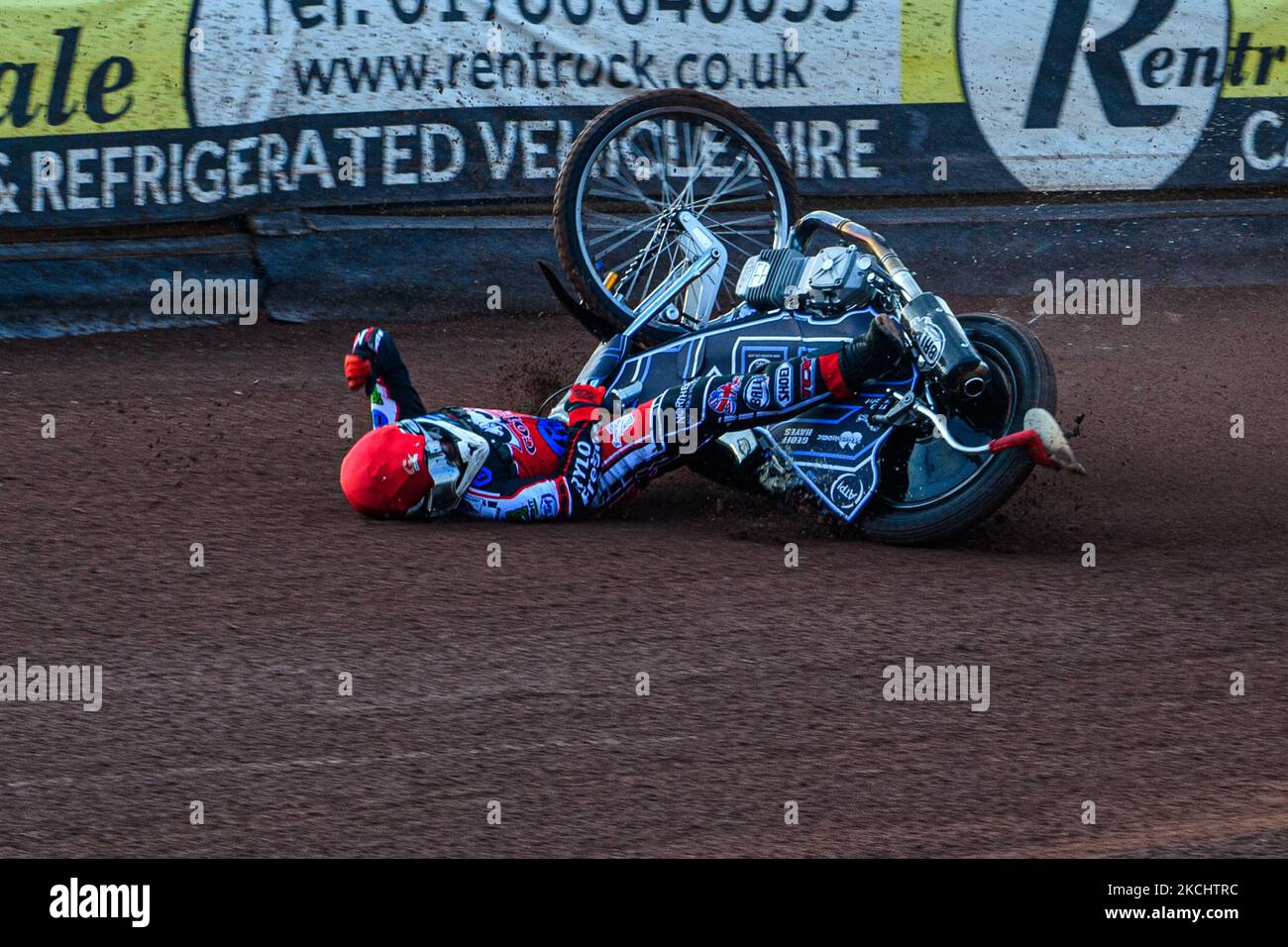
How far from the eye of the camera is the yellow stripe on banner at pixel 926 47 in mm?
10836

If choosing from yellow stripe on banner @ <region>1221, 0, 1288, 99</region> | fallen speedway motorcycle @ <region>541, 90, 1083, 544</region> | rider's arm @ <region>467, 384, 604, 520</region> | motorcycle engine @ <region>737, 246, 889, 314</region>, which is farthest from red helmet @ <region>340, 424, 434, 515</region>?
yellow stripe on banner @ <region>1221, 0, 1288, 99</region>

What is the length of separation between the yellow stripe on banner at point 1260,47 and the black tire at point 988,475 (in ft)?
19.7

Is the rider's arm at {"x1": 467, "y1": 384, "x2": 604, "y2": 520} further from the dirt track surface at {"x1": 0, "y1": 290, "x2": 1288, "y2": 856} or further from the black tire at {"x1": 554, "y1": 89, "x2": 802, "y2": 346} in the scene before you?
the black tire at {"x1": 554, "y1": 89, "x2": 802, "y2": 346}

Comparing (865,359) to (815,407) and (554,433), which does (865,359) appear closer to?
(815,407)

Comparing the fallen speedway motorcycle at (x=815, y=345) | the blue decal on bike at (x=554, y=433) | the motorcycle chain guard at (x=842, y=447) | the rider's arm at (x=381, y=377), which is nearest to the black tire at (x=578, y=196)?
the fallen speedway motorcycle at (x=815, y=345)

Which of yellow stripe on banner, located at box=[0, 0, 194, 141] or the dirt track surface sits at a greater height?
yellow stripe on banner, located at box=[0, 0, 194, 141]

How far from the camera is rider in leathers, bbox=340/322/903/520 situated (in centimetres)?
594

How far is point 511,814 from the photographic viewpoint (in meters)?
3.69

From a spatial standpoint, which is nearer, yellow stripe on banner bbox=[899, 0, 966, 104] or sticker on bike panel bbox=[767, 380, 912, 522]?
sticker on bike panel bbox=[767, 380, 912, 522]

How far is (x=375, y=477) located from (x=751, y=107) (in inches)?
221

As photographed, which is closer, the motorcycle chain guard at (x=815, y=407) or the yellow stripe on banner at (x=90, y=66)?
the motorcycle chain guard at (x=815, y=407)

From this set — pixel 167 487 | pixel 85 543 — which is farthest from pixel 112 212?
pixel 85 543

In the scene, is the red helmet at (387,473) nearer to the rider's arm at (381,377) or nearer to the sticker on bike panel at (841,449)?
the rider's arm at (381,377)

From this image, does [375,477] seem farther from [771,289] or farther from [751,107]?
[751,107]
